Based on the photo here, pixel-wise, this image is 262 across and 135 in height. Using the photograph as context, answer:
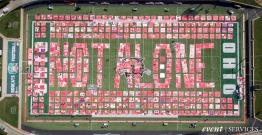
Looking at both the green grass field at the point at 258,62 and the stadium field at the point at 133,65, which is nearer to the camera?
the green grass field at the point at 258,62

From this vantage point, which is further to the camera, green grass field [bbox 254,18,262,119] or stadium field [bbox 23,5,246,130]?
stadium field [bbox 23,5,246,130]

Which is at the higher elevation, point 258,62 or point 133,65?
point 258,62

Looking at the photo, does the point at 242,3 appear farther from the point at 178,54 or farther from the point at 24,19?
the point at 24,19

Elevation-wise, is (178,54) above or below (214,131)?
above

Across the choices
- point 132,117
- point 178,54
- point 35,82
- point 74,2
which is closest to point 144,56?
point 178,54

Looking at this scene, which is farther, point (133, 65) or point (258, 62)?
point (133, 65)

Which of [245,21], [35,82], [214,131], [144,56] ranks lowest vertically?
[214,131]
